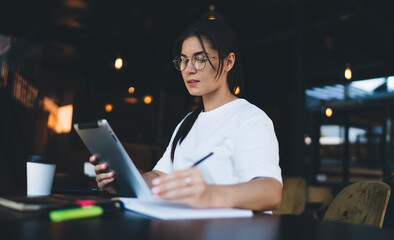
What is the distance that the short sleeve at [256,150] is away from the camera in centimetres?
114

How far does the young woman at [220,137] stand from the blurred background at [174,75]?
2.54 metres

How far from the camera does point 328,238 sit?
0.72 m

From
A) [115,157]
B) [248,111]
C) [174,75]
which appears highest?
[174,75]

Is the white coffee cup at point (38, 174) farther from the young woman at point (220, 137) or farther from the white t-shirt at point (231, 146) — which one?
the white t-shirt at point (231, 146)

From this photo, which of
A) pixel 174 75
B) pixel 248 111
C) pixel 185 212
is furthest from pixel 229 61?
pixel 174 75

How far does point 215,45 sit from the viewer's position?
145cm

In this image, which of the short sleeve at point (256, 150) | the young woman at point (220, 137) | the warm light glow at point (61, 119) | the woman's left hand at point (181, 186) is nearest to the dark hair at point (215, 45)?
the young woman at point (220, 137)

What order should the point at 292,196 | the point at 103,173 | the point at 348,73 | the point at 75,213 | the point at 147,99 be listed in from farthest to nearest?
the point at 147,99 → the point at 348,73 → the point at 292,196 → the point at 103,173 → the point at 75,213

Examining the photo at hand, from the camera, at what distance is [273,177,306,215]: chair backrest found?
3.57 meters

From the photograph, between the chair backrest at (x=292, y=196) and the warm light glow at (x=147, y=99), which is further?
the warm light glow at (x=147, y=99)

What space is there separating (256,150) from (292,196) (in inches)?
107

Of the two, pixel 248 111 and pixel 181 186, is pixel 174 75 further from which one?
pixel 181 186

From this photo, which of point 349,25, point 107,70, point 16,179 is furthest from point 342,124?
point 16,179

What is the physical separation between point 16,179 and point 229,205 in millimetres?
4896
